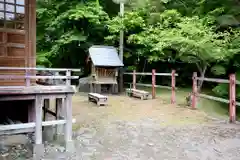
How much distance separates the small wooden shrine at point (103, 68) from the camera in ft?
46.4

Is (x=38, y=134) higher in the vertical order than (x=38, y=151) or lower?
higher

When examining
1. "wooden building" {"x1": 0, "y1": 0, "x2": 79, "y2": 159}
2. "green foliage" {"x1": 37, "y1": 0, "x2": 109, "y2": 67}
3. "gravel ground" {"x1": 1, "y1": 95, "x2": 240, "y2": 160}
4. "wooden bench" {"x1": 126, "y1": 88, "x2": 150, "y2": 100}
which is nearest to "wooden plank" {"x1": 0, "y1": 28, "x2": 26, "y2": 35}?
"wooden building" {"x1": 0, "y1": 0, "x2": 79, "y2": 159}

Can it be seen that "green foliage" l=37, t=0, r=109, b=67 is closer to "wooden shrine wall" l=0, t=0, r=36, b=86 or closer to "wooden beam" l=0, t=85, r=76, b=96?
"wooden shrine wall" l=0, t=0, r=36, b=86

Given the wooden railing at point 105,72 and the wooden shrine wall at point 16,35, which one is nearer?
the wooden shrine wall at point 16,35

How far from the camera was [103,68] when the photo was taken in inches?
562

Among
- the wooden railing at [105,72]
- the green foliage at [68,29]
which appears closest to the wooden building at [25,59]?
the wooden railing at [105,72]

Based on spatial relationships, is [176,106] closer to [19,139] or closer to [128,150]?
[128,150]

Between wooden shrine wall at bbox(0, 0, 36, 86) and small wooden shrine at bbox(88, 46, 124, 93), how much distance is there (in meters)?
6.64

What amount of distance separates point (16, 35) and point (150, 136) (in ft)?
13.9

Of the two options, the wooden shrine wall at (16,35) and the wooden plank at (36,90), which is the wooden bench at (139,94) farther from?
the wooden plank at (36,90)

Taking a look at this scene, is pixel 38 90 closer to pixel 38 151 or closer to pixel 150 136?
pixel 38 151

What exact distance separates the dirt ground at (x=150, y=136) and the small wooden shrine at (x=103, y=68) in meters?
3.97

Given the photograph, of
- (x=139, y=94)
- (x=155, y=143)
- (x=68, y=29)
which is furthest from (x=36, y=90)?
(x=68, y=29)

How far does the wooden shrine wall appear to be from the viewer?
22.7 ft
